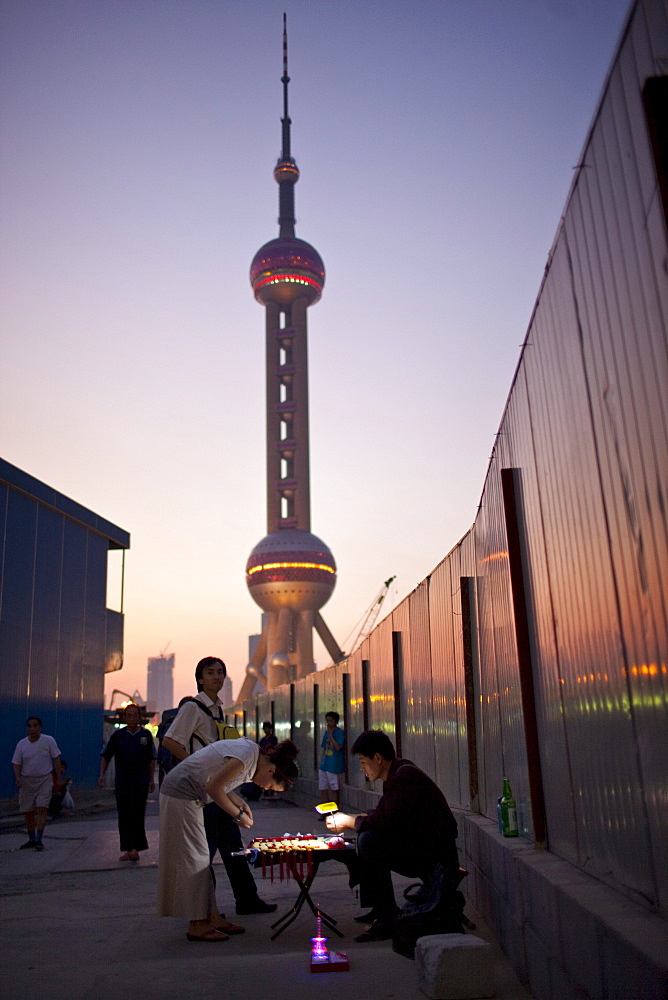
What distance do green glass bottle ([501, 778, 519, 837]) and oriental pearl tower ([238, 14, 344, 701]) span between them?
3343 inches

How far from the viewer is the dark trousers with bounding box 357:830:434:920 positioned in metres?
5.13

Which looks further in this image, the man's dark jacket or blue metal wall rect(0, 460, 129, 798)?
blue metal wall rect(0, 460, 129, 798)

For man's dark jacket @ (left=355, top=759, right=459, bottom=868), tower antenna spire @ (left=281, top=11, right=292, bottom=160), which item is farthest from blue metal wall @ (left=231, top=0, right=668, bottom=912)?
tower antenna spire @ (left=281, top=11, right=292, bottom=160)

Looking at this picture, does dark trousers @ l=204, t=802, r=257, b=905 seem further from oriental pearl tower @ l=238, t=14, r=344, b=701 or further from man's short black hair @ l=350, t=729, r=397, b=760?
oriental pearl tower @ l=238, t=14, r=344, b=701

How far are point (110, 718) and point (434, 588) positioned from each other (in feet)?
101

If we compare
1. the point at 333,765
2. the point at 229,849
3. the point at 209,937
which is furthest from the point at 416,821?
the point at 333,765

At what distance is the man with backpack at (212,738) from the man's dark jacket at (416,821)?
3.72 ft

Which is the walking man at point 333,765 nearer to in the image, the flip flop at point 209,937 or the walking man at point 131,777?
the walking man at point 131,777

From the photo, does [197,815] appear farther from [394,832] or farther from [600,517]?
[600,517]

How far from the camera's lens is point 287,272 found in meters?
96.8

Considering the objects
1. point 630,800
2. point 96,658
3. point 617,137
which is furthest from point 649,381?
point 96,658

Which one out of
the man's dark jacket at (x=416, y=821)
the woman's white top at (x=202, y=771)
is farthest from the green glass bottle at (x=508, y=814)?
the woman's white top at (x=202, y=771)

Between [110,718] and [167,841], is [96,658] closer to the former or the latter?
[110,718]

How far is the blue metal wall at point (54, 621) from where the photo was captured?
659 inches
